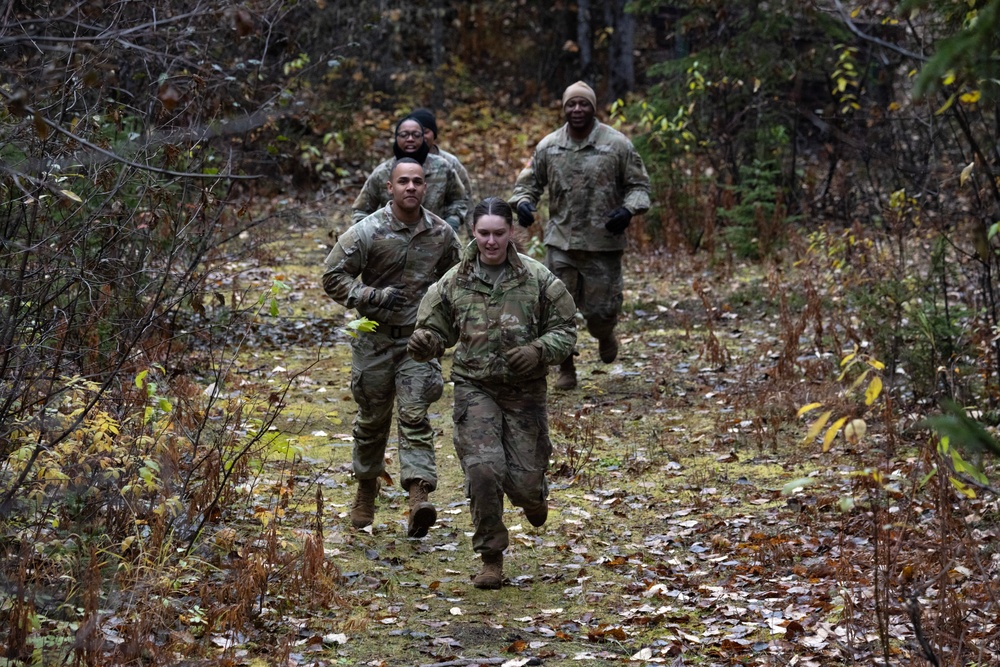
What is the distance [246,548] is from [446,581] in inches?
48.0

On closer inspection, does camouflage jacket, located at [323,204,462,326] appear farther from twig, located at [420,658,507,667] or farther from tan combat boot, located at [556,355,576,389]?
tan combat boot, located at [556,355,576,389]

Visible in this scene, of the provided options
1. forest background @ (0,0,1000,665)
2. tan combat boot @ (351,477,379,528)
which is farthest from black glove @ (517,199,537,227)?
tan combat boot @ (351,477,379,528)

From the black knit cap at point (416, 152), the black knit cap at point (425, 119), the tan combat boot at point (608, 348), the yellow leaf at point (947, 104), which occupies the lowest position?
the tan combat boot at point (608, 348)

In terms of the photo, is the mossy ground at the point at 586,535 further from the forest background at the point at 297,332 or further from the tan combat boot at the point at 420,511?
the tan combat boot at the point at 420,511

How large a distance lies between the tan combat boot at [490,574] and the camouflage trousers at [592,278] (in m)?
4.31

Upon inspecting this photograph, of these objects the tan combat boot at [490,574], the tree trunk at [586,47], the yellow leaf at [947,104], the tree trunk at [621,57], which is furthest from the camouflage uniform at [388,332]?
the tree trunk at [586,47]

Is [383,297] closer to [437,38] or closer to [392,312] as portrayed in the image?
[392,312]

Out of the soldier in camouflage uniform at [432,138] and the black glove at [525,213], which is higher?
the soldier in camouflage uniform at [432,138]

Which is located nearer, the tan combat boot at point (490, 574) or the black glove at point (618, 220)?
the tan combat boot at point (490, 574)

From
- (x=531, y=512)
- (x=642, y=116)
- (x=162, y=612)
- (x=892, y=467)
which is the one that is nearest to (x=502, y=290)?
(x=531, y=512)

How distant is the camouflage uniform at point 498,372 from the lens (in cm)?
641

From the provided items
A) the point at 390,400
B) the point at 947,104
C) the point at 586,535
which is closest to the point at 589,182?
the point at 390,400

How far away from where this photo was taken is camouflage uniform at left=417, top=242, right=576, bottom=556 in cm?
641

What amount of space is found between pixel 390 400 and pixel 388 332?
1.48 ft
